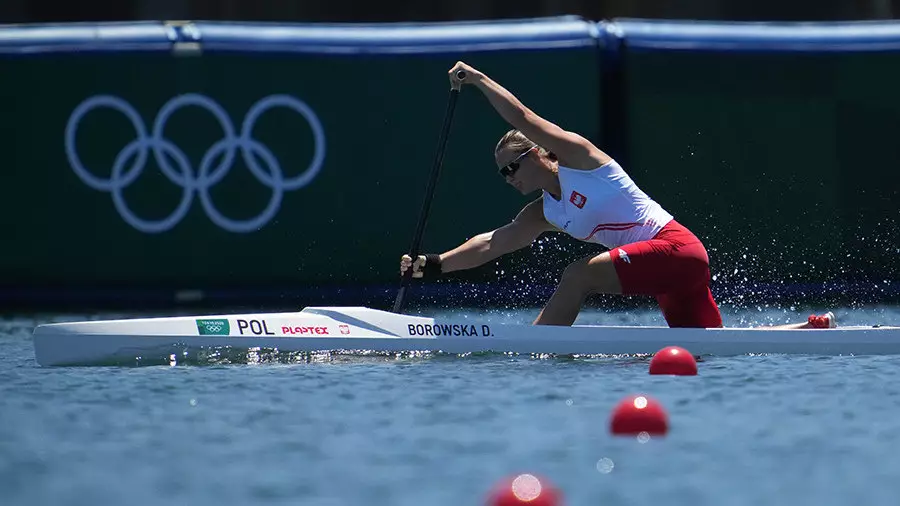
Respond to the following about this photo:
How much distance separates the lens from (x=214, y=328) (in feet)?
29.5

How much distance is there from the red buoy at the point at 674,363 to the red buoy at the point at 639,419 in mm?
1897

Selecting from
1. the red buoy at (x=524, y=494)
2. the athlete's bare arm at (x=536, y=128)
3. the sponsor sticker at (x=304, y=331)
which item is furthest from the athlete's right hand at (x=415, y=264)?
the red buoy at (x=524, y=494)

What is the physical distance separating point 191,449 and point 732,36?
29.4ft

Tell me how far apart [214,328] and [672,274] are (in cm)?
248

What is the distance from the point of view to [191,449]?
19.9 feet

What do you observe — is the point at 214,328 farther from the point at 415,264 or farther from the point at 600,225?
the point at 600,225

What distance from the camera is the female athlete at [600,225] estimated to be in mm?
8992

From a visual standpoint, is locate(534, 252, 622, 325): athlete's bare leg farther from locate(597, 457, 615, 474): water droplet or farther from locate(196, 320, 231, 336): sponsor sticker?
locate(597, 457, 615, 474): water droplet

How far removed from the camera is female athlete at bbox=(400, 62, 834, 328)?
899 centimetres

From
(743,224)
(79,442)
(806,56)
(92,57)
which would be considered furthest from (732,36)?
(79,442)

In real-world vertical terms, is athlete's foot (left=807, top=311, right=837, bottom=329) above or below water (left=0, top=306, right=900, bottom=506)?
above

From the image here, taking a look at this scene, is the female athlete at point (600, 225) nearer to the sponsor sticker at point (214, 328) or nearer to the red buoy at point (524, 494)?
the sponsor sticker at point (214, 328)

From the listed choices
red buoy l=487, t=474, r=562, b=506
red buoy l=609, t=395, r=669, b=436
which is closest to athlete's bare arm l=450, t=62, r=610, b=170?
red buoy l=609, t=395, r=669, b=436

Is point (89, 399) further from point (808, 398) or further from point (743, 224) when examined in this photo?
point (743, 224)
